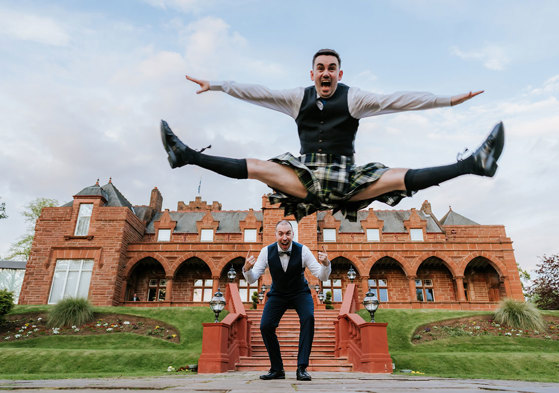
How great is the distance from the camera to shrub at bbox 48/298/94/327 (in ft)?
52.4

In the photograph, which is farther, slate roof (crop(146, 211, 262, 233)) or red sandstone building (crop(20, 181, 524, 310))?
slate roof (crop(146, 211, 262, 233))

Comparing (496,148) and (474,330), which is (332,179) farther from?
(474,330)

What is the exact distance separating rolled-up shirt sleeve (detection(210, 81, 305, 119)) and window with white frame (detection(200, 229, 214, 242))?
25.6m

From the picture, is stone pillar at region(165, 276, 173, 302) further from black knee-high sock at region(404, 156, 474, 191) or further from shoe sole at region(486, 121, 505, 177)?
shoe sole at region(486, 121, 505, 177)

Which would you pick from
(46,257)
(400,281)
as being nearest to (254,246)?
(400,281)

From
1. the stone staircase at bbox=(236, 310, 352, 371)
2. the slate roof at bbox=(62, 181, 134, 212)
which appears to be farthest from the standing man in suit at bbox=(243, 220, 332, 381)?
the slate roof at bbox=(62, 181, 134, 212)

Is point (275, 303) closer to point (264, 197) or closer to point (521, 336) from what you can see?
point (521, 336)

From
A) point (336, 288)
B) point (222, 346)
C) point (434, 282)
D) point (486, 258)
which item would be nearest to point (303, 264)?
point (222, 346)

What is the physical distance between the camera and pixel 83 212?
24719 millimetres

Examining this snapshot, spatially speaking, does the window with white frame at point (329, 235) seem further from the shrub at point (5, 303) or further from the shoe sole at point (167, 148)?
the shoe sole at point (167, 148)

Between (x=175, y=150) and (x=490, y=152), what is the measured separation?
82.4 inches

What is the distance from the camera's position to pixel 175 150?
2664 mm

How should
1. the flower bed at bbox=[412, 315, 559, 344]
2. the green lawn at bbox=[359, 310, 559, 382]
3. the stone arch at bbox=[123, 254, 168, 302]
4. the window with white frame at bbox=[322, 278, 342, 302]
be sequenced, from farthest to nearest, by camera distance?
the stone arch at bbox=[123, 254, 168, 302] → the window with white frame at bbox=[322, 278, 342, 302] → the flower bed at bbox=[412, 315, 559, 344] → the green lawn at bbox=[359, 310, 559, 382]

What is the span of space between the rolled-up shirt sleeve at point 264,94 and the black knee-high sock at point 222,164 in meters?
0.57
